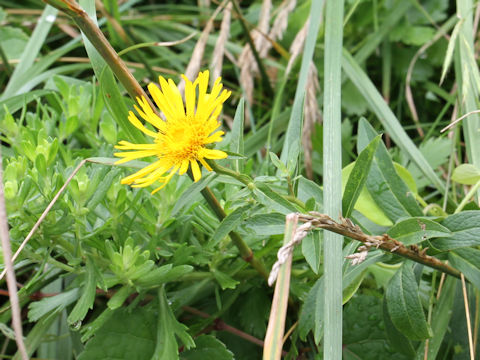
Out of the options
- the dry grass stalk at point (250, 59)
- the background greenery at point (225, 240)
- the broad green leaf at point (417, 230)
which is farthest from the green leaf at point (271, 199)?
the dry grass stalk at point (250, 59)

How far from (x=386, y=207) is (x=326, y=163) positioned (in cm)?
14

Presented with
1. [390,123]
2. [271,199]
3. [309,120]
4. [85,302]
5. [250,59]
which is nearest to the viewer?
[271,199]

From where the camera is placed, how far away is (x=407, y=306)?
32.0 inches

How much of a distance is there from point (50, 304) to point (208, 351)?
0.29 meters

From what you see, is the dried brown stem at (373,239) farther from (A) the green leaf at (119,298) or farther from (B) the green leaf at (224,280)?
(A) the green leaf at (119,298)

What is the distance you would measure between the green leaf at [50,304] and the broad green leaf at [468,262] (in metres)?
0.64

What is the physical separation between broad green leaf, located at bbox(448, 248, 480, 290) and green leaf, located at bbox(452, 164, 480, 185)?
0.16 metres

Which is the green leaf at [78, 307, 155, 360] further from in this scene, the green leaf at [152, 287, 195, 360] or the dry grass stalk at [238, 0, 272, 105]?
the dry grass stalk at [238, 0, 272, 105]

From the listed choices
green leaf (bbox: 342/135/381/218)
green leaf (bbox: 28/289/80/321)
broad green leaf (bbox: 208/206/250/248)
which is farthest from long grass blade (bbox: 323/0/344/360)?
green leaf (bbox: 28/289/80/321)

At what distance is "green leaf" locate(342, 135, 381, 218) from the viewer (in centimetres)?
72

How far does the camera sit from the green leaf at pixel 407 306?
0.80m

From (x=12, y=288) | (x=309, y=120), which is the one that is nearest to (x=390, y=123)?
(x=309, y=120)

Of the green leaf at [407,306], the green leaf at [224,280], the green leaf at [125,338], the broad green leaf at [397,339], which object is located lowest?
the green leaf at [125,338]

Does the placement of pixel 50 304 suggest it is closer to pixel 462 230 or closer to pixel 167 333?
pixel 167 333
